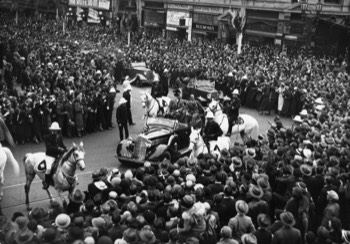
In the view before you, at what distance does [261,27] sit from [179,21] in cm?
982

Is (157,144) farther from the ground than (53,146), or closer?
closer

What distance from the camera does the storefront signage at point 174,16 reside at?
4407cm

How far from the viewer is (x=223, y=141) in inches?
538

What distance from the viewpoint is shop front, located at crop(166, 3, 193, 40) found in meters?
43.5

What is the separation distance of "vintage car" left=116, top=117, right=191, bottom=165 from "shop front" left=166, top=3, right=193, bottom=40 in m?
29.8

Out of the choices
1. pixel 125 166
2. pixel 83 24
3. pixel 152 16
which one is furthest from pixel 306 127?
pixel 83 24

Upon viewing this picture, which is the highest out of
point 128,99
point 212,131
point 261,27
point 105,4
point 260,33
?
point 105,4

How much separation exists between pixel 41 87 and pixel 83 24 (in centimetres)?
3539

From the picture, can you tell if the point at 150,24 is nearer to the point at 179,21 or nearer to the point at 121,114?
the point at 179,21

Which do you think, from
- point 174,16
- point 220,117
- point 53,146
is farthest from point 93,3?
point 53,146

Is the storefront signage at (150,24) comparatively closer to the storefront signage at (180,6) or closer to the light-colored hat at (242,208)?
the storefront signage at (180,6)

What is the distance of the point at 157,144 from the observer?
13672 millimetres

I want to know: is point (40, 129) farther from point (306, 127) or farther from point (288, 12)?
point (288, 12)

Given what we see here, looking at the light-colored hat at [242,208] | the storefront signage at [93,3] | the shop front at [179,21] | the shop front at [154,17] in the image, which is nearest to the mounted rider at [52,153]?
the light-colored hat at [242,208]
